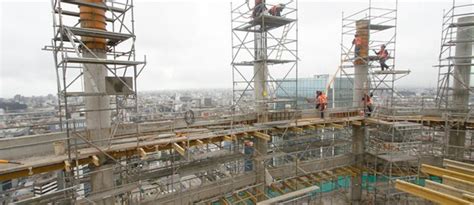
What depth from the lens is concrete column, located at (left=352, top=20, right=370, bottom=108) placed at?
49.0 feet

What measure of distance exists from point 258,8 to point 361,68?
8166mm

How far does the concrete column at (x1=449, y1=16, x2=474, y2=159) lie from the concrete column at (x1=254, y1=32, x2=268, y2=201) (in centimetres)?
1074

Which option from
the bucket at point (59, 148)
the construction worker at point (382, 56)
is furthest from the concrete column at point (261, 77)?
the bucket at point (59, 148)

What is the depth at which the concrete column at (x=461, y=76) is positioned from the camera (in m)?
13.0

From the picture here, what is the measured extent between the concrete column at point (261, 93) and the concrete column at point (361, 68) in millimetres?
7018

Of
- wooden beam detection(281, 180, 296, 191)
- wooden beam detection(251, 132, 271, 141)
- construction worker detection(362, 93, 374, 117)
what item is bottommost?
wooden beam detection(281, 180, 296, 191)

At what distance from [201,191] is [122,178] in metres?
3.22

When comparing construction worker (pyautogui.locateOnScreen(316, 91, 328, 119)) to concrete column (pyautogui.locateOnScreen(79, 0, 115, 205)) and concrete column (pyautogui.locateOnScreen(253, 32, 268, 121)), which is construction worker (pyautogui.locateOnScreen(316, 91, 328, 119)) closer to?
concrete column (pyautogui.locateOnScreen(253, 32, 268, 121))

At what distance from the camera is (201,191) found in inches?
404

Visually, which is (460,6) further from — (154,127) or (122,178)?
(122,178)

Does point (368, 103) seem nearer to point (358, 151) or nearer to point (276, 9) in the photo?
point (358, 151)

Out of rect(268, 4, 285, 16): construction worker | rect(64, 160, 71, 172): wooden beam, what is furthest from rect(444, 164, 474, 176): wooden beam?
rect(64, 160, 71, 172): wooden beam

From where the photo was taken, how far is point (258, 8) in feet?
38.7

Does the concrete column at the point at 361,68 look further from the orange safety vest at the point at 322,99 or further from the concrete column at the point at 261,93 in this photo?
the concrete column at the point at 261,93
